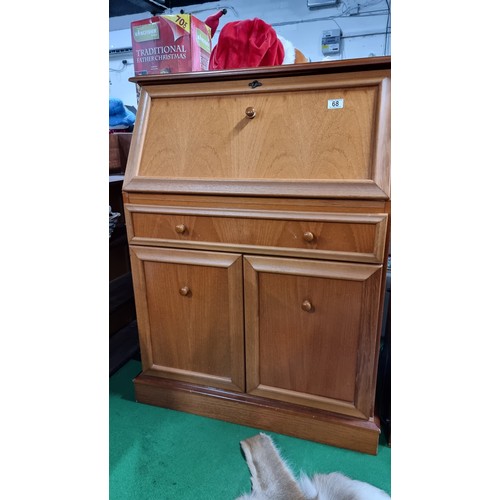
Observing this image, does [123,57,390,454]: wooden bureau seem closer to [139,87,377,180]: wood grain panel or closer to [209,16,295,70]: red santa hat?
[139,87,377,180]: wood grain panel

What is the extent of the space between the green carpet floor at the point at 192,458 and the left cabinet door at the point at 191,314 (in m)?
0.16

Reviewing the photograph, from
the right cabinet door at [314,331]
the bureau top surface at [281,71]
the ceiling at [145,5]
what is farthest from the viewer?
the ceiling at [145,5]

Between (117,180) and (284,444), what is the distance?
126cm

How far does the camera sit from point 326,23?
4.75 m

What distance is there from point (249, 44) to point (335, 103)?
42cm

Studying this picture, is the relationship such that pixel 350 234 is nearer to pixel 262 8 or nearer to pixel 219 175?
pixel 219 175

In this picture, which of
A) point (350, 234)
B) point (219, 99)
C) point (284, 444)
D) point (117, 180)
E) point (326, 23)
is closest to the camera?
point (350, 234)

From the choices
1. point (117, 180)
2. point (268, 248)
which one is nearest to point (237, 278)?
point (268, 248)

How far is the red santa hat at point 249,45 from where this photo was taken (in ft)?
3.91

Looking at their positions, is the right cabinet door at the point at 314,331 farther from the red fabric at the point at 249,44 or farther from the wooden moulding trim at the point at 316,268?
the red fabric at the point at 249,44

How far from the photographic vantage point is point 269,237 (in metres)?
1.09

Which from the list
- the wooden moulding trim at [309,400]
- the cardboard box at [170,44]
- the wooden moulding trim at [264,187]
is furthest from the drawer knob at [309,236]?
the cardboard box at [170,44]

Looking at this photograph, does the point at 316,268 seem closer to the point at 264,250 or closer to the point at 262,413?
the point at 264,250

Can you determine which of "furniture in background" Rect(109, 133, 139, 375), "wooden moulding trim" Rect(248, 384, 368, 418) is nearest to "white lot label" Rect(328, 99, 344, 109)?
"wooden moulding trim" Rect(248, 384, 368, 418)
